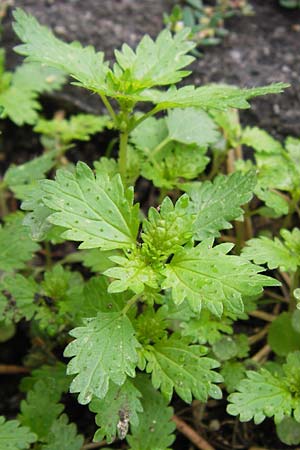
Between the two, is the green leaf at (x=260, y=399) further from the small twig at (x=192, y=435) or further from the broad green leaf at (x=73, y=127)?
the broad green leaf at (x=73, y=127)

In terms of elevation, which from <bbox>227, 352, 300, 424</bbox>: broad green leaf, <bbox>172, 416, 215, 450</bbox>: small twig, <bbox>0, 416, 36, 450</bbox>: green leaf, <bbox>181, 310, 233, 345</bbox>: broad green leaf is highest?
<bbox>181, 310, 233, 345</bbox>: broad green leaf

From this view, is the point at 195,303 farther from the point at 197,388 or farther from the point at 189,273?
the point at 197,388

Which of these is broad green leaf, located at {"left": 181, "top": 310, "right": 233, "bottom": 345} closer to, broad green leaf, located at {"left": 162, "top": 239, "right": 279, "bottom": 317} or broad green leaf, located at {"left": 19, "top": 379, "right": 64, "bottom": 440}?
broad green leaf, located at {"left": 162, "top": 239, "right": 279, "bottom": 317}

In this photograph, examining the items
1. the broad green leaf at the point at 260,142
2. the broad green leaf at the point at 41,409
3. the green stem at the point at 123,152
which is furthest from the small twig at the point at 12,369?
the broad green leaf at the point at 260,142

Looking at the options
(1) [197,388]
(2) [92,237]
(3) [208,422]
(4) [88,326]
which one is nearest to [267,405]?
(1) [197,388]

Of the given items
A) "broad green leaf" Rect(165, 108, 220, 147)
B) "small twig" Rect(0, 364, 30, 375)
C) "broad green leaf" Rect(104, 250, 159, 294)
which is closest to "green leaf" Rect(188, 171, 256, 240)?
"broad green leaf" Rect(104, 250, 159, 294)

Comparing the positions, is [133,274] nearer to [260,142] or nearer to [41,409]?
[41,409]
